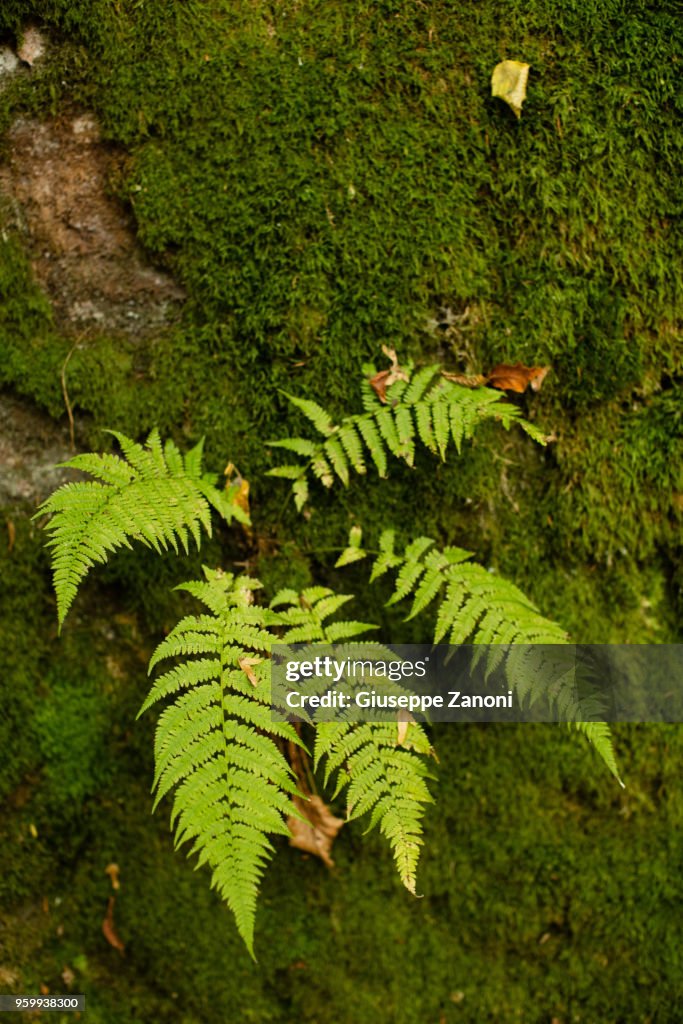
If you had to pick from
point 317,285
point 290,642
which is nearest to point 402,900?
point 290,642

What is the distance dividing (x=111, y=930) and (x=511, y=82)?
14.7 ft

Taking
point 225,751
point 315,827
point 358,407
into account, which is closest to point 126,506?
point 225,751

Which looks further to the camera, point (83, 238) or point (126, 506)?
point (83, 238)

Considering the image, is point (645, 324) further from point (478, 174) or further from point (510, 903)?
point (510, 903)

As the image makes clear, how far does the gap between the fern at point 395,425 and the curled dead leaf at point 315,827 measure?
1.46 meters

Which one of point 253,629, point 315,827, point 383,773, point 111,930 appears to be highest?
point 253,629

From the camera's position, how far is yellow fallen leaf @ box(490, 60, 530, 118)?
3148 millimetres

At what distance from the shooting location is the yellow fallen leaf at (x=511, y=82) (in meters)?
3.15

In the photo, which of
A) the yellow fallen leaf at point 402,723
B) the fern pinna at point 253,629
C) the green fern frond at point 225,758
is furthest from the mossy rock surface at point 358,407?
the green fern frond at point 225,758

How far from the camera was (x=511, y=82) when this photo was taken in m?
3.15

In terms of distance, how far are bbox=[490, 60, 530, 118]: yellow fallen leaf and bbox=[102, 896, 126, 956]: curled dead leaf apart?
4.27 meters

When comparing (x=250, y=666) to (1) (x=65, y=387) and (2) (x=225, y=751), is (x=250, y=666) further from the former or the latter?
(1) (x=65, y=387)

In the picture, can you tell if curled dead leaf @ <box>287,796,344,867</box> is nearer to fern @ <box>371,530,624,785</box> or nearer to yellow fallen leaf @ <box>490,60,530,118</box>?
fern @ <box>371,530,624,785</box>

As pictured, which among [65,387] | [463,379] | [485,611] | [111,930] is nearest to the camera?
[485,611]
